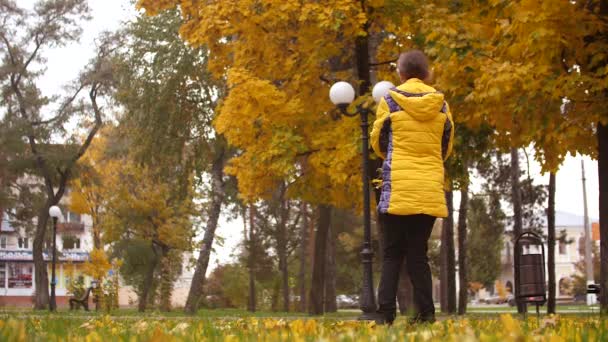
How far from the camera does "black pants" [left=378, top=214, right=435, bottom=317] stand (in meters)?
7.00

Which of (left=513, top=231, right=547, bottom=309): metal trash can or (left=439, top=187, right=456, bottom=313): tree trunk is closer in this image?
(left=513, top=231, right=547, bottom=309): metal trash can

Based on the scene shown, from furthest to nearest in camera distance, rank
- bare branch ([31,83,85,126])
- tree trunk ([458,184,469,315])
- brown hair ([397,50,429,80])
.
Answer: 1. bare branch ([31,83,85,126])
2. tree trunk ([458,184,469,315])
3. brown hair ([397,50,429,80])

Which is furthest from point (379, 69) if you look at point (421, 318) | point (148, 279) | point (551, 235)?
point (148, 279)

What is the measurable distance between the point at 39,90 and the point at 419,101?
32130 millimetres

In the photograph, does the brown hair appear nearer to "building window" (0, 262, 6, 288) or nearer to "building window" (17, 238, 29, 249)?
"building window" (17, 238, 29, 249)

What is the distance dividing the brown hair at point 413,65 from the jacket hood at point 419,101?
26 centimetres

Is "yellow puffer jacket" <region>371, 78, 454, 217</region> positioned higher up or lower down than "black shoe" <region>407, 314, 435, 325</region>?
higher up

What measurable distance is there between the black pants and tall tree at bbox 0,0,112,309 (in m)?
30.1

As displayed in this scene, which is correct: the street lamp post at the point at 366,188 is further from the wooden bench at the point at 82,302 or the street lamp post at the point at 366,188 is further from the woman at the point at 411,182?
the wooden bench at the point at 82,302

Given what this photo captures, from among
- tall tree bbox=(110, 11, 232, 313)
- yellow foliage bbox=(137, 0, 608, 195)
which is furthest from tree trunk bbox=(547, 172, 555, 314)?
tall tree bbox=(110, 11, 232, 313)

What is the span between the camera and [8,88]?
120 feet

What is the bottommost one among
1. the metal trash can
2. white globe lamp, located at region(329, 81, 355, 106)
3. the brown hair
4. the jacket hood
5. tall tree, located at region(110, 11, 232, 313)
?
the metal trash can

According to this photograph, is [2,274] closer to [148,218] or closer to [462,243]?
[148,218]

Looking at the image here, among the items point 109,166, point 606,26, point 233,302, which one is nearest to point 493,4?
point 606,26
